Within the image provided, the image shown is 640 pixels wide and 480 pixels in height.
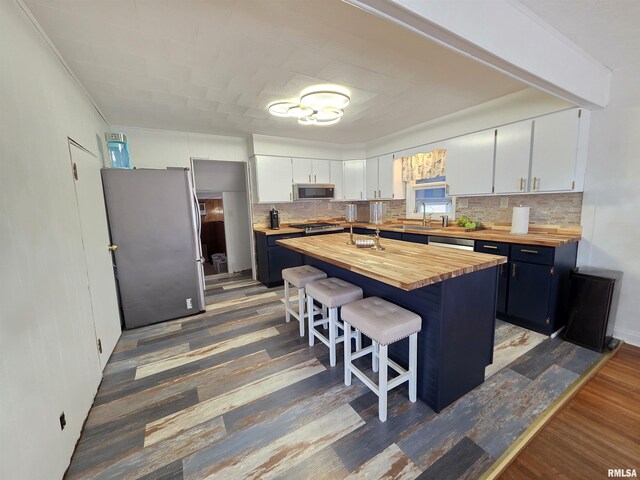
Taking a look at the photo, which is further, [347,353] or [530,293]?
[530,293]

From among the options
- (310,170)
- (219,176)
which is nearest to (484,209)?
(310,170)

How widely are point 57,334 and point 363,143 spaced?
4.93 metres

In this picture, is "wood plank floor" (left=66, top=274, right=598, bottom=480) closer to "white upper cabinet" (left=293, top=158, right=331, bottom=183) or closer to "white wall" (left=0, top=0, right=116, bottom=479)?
"white wall" (left=0, top=0, right=116, bottom=479)

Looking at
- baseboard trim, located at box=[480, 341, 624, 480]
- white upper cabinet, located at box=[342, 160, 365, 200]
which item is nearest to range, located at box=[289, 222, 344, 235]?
white upper cabinet, located at box=[342, 160, 365, 200]

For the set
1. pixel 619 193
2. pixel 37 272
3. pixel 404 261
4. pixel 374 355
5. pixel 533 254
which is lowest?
pixel 374 355

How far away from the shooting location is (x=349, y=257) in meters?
1.95

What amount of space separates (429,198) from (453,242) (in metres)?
1.30

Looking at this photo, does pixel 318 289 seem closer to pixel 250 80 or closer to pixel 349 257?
pixel 349 257

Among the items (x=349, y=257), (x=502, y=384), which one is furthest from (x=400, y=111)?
(x=502, y=384)

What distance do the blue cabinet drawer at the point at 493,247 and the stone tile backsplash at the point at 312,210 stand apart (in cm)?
190

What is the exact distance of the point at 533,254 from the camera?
98.7 inches

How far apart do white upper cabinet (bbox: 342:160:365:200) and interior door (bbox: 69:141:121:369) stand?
12.2 ft

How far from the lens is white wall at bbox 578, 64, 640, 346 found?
2275 mm
